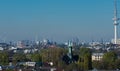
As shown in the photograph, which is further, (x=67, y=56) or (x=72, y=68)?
(x=67, y=56)

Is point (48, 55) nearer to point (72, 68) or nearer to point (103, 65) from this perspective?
point (103, 65)

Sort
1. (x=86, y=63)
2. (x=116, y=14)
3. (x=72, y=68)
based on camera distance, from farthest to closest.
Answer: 1. (x=116, y=14)
2. (x=86, y=63)
3. (x=72, y=68)

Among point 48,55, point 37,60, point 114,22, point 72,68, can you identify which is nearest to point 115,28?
point 114,22

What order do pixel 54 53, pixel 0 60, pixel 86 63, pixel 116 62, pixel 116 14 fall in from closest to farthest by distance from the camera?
pixel 86 63 < pixel 116 62 < pixel 0 60 < pixel 54 53 < pixel 116 14

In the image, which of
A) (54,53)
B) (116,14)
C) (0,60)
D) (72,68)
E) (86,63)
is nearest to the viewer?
(72,68)

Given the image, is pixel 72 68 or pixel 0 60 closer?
pixel 72 68

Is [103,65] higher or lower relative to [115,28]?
lower

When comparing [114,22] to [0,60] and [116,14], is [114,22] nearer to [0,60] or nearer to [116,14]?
[116,14]

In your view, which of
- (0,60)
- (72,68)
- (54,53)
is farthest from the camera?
(54,53)

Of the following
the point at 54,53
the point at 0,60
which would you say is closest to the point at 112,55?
the point at 54,53
